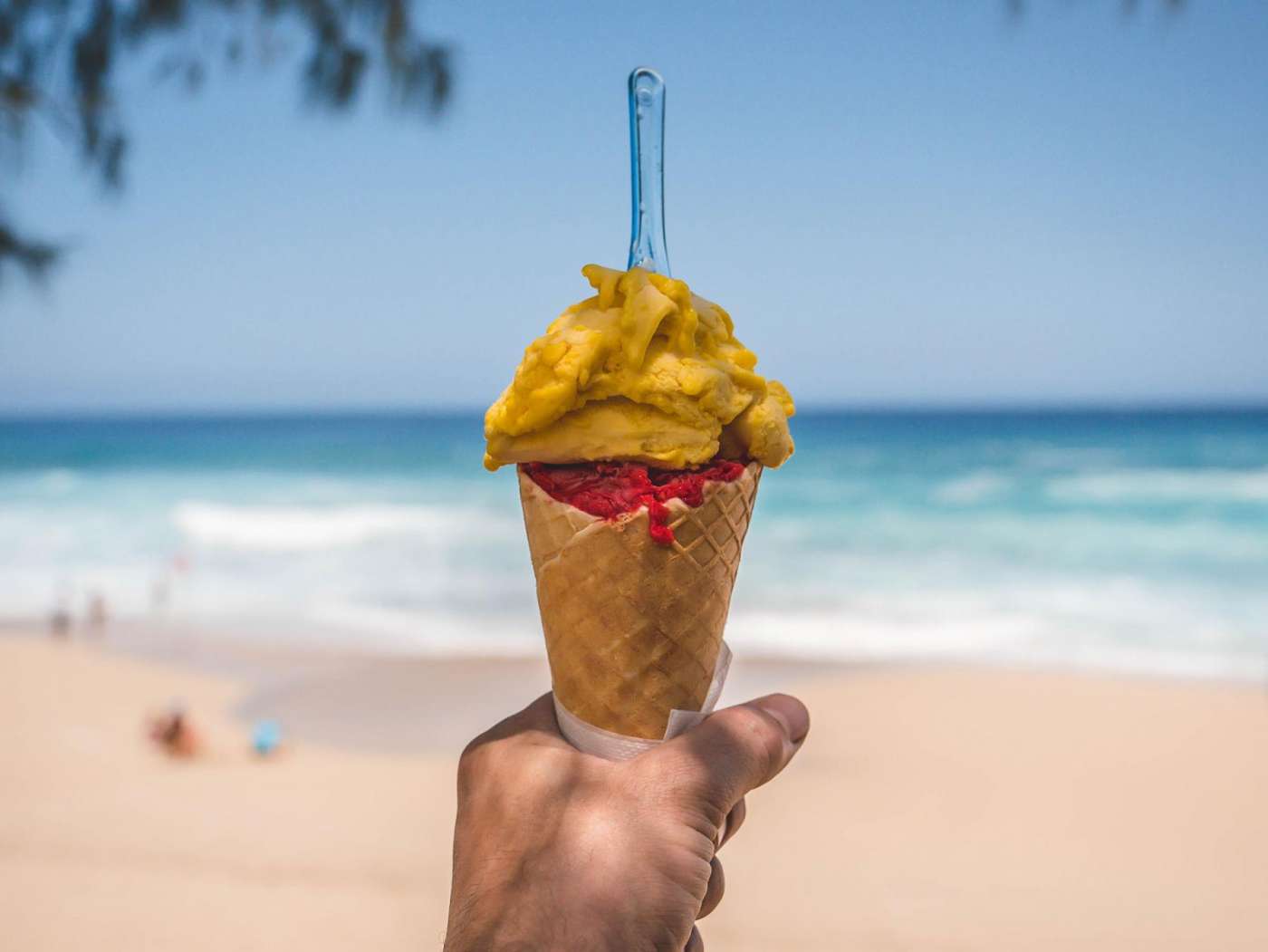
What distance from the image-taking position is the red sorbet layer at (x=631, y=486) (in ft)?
5.85

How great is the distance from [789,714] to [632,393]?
2.19 ft

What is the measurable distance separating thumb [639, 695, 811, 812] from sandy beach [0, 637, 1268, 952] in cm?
277

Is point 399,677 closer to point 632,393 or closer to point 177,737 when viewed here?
point 177,737

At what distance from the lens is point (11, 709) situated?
7.09 meters

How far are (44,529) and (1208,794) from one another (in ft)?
59.8

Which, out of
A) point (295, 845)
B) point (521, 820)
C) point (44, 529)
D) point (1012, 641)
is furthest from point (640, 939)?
point (44, 529)

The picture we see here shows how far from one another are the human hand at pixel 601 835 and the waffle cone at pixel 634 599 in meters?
0.11

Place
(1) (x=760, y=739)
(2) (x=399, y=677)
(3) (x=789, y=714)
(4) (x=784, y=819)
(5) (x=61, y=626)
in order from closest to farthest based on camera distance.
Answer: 1. (1) (x=760, y=739)
2. (3) (x=789, y=714)
3. (4) (x=784, y=819)
4. (2) (x=399, y=677)
5. (5) (x=61, y=626)

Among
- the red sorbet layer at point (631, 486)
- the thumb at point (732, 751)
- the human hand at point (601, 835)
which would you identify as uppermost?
the red sorbet layer at point (631, 486)

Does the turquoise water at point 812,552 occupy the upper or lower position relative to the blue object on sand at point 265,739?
lower

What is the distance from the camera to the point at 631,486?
1.80 metres

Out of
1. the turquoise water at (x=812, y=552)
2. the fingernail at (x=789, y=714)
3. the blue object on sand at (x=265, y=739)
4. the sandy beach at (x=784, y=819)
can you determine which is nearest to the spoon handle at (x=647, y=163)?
the fingernail at (x=789, y=714)

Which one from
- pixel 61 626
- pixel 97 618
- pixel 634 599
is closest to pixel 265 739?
pixel 61 626

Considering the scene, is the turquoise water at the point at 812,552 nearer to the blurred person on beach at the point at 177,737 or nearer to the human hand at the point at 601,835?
the blurred person on beach at the point at 177,737
